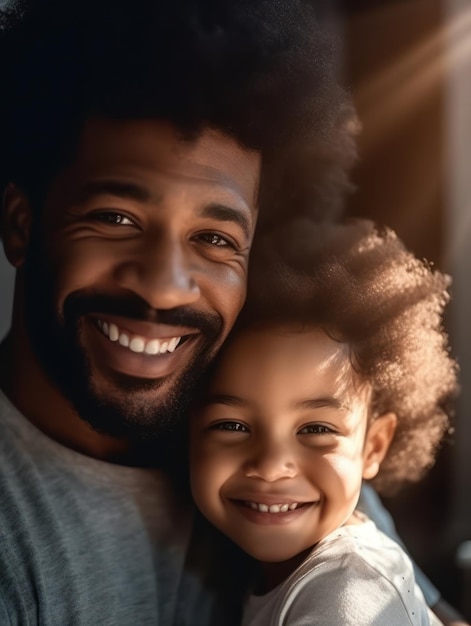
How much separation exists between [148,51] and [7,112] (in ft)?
0.73

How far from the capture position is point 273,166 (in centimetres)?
132

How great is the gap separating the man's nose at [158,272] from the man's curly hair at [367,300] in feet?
0.54

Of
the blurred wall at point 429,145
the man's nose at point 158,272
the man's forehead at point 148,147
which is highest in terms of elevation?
the blurred wall at point 429,145

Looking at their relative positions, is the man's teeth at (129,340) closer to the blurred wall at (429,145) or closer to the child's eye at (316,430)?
the child's eye at (316,430)

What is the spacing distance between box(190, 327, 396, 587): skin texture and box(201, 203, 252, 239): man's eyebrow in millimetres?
156

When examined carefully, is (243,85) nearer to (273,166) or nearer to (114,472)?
(273,166)

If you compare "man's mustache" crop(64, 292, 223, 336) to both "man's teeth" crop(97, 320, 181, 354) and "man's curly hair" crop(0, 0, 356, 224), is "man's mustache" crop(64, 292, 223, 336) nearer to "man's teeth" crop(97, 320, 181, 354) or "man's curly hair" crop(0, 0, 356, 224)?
"man's teeth" crop(97, 320, 181, 354)

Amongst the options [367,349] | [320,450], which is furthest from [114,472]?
[367,349]

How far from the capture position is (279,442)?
3.96ft

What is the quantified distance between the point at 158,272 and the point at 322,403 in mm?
313

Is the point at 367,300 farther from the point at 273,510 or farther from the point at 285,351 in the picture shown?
the point at 273,510

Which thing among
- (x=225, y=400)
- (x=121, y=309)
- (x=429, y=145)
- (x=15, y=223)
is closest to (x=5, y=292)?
(x=15, y=223)

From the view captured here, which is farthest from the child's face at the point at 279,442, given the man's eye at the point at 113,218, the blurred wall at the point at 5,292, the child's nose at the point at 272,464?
the blurred wall at the point at 5,292

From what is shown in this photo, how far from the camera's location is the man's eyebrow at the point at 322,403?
1208 mm
